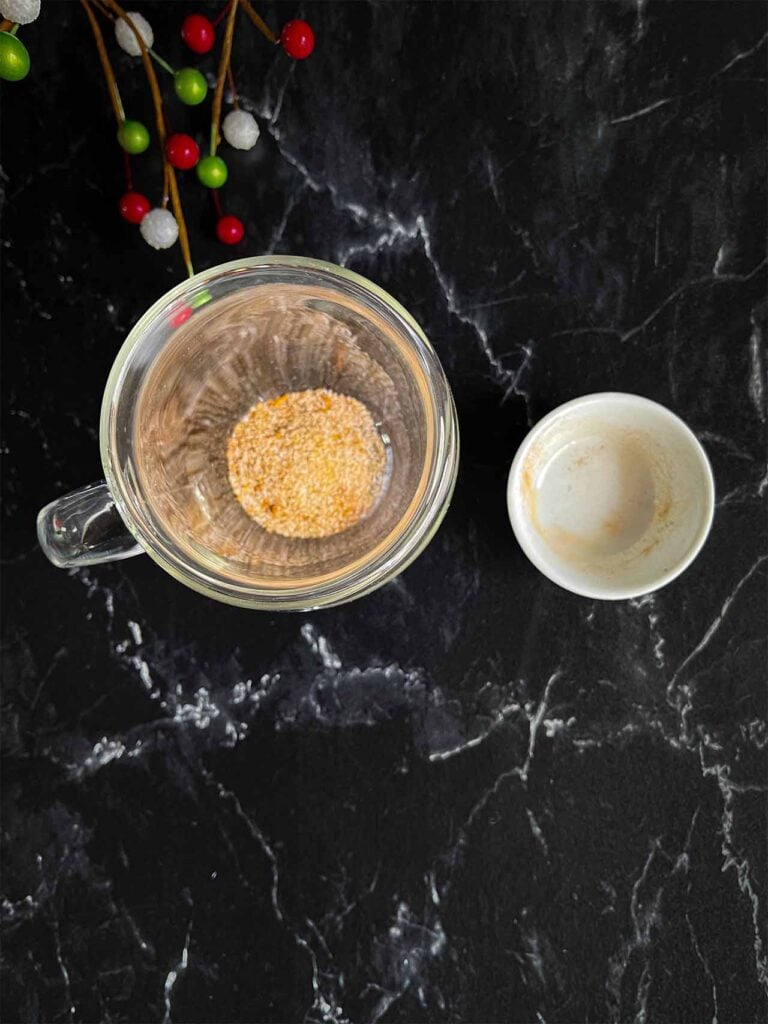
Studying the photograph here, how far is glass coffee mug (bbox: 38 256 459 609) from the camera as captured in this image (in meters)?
0.84

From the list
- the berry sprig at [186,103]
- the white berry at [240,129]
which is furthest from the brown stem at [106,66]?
the white berry at [240,129]

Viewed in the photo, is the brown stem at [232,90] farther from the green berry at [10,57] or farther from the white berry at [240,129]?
the green berry at [10,57]

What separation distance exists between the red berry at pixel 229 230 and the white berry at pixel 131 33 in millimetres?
176

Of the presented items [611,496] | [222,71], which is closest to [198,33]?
[222,71]

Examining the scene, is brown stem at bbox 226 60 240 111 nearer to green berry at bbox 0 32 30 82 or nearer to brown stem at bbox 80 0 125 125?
brown stem at bbox 80 0 125 125

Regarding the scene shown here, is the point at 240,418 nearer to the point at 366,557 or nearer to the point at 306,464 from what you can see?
the point at 306,464

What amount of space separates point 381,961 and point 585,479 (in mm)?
532

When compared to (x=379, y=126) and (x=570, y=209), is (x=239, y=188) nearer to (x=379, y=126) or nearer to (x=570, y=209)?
(x=379, y=126)

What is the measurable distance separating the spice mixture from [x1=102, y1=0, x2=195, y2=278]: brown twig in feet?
0.55

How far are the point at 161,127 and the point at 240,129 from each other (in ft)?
0.25

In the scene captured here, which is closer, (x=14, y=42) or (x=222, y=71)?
(x=14, y=42)

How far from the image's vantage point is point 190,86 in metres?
0.92

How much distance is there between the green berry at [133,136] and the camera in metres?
0.94

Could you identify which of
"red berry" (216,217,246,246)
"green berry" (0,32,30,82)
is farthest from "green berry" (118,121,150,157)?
"green berry" (0,32,30,82)
